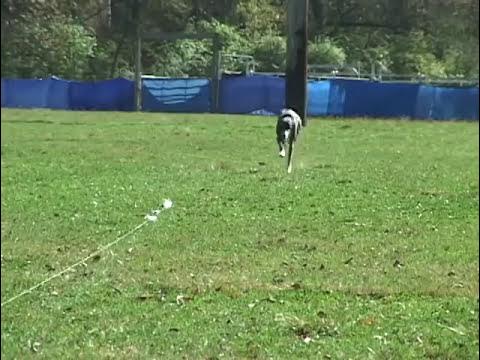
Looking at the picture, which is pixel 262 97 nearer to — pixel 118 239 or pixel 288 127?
pixel 288 127

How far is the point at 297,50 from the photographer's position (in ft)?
4.70

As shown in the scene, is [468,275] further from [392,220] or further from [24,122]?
[24,122]

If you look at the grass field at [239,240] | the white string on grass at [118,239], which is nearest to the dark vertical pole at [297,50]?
the grass field at [239,240]

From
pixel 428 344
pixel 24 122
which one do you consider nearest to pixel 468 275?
pixel 428 344

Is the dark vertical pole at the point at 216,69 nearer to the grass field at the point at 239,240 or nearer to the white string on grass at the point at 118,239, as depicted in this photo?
the grass field at the point at 239,240

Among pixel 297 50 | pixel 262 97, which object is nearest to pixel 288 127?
pixel 297 50

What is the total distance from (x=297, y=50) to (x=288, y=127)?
116 millimetres

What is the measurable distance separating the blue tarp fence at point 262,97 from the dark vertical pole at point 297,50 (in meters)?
0.04

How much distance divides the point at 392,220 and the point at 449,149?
160 centimetres

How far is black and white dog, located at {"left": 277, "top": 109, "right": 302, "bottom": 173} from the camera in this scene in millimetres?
1445

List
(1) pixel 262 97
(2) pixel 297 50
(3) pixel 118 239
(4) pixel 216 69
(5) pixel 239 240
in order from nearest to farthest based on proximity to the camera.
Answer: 1. (2) pixel 297 50
2. (4) pixel 216 69
3. (1) pixel 262 97
4. (3) pixel 118 239
5. (5) pixel 239 240

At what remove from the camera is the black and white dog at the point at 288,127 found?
1.45 metres

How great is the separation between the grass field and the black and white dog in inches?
4.7

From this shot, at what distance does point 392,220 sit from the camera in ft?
10.7
